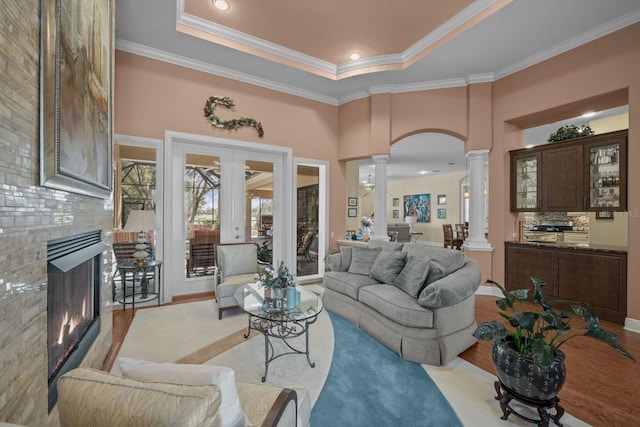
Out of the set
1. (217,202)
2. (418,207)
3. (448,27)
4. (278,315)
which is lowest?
(278,315)

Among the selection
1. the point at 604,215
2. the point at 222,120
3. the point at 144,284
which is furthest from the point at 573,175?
the point at 144,284

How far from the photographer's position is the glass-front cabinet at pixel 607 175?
11.1 feet

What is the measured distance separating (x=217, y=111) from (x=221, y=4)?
1461 mm

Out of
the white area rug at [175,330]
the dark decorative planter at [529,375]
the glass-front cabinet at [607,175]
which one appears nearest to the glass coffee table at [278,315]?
the white area rug at [175,330]

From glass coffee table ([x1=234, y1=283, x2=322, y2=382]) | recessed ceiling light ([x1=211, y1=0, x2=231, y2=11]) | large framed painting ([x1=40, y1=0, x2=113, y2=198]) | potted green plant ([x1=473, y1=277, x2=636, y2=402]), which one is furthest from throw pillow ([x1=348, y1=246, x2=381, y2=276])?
recessed ceiling light ([x1=211, y1=0, x2=231, y2=11])

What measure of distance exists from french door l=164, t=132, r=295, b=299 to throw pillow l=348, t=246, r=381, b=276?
161 centimetres

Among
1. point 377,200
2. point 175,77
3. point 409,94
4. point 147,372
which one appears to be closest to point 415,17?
point 409,94

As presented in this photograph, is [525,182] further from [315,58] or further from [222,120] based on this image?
[222,120]

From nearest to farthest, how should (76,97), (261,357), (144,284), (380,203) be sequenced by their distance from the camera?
(76,97) < (261,357) < (144,284) < (380,203)

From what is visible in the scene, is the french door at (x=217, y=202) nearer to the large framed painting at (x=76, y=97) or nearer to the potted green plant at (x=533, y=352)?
the large framed painting at (x=76, y=97)

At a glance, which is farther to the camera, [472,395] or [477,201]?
[477,201]

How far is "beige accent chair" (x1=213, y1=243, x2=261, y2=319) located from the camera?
3.42 m

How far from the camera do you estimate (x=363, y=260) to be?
3688mm

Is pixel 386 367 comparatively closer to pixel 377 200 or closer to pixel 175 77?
pixel 377 200
